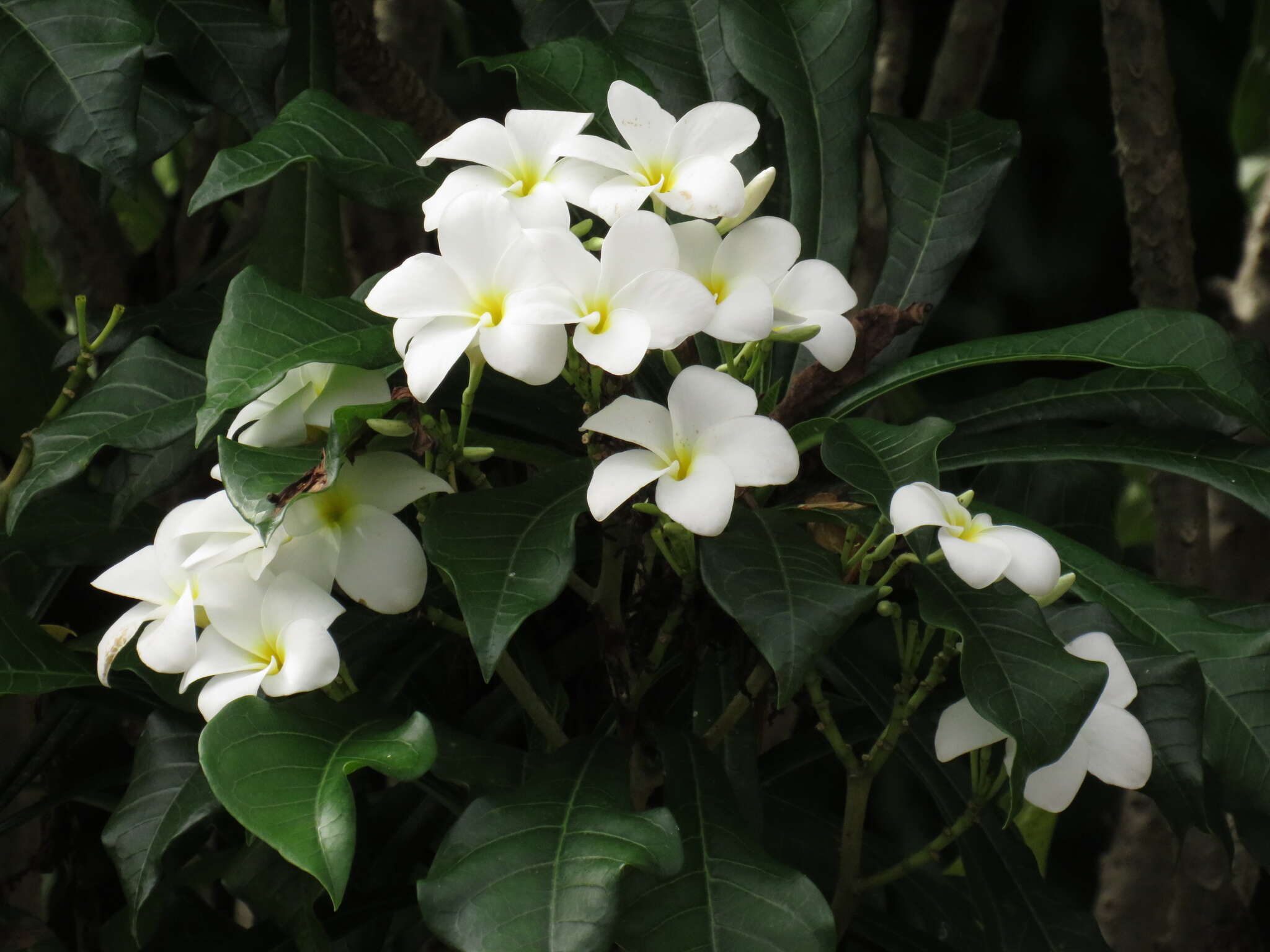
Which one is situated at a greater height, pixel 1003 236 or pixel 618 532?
pixel 618 532

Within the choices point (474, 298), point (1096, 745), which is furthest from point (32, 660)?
point (1096, 745)

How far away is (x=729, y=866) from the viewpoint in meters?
0.58

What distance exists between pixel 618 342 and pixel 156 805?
348 mm

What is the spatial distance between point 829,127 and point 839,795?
Answer: 1.80 feet

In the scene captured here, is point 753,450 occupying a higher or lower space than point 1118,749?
higher

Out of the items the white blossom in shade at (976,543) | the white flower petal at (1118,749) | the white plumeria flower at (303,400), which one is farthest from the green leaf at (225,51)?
the white flower petal at (1118,749)

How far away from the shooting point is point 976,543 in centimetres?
50

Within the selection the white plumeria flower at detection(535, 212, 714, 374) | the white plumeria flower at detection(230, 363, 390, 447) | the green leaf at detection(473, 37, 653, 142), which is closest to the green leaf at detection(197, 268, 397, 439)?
the white plumeria flower at detection(230, 363, 390, 447)

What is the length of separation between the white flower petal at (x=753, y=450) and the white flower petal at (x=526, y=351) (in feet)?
0.25

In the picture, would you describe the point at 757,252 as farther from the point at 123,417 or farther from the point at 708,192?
the point at 123,417

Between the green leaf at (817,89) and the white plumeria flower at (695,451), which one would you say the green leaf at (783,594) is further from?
the green leaf at (817,89)

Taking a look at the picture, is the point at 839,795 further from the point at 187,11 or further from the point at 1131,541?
the point at 1131,541

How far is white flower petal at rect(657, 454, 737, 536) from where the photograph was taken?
0.48 metres

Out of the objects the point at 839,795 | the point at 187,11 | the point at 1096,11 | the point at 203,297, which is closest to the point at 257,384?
the point at 203,297
